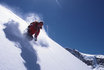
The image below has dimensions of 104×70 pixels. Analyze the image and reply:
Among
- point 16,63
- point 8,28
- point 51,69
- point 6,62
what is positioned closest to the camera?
point 6,62

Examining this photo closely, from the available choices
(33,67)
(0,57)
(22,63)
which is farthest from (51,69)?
(0,57)

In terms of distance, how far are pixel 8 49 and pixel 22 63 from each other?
0.71m

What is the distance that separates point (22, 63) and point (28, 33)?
348cm

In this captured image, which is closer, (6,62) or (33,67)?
(6,62)

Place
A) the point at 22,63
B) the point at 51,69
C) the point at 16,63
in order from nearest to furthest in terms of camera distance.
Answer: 1. the point at 16,63
2. the point at 22,63
3. the point at 51,69

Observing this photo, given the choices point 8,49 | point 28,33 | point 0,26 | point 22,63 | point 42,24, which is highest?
point 42,24

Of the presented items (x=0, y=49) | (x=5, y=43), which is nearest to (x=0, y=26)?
(x=5, y=43)

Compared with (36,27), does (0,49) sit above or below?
below

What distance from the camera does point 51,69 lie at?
609cm

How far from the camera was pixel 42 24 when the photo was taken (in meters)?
8.09

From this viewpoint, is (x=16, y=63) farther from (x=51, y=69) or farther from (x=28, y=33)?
(x=28, y=33)

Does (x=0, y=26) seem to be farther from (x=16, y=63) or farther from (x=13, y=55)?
(x=16, y=63)

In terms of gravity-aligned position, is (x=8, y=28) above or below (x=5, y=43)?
above

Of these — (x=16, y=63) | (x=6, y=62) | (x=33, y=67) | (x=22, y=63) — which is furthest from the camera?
(x=33, y=67)
